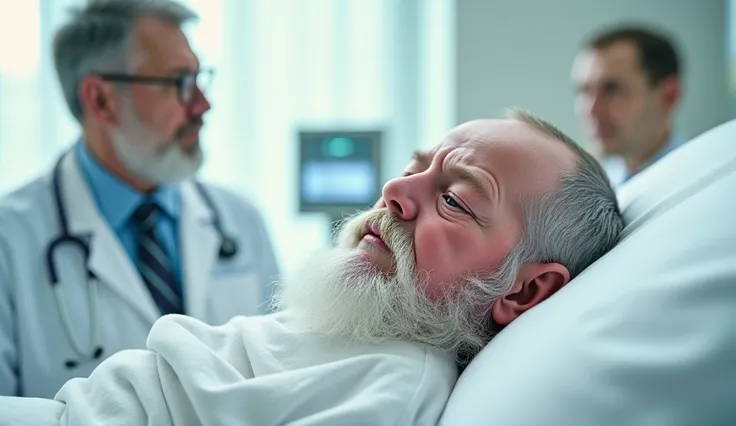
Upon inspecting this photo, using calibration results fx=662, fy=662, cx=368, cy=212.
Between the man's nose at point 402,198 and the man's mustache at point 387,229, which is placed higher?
the man's nose at point 402,198

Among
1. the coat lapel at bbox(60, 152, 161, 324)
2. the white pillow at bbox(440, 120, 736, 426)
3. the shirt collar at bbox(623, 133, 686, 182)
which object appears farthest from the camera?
the shirt collar at bbox(623, 133, 686, 182)

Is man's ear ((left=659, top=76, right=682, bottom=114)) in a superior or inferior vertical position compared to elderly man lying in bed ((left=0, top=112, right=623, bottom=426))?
superior

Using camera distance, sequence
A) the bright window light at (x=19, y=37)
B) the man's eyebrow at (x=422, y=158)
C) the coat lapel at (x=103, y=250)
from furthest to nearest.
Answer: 1. the bright window light at (x=19, y=37)
2. the coat lapel at (x=103, y=250)
3. the man's eyebrow at (x=422, y=158)

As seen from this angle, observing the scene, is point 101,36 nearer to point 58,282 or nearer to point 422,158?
point 58,282

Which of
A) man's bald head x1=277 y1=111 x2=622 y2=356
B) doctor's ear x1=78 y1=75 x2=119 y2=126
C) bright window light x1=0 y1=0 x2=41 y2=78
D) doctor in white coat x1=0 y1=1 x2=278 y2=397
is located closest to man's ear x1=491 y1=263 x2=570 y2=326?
man's bald head x1=277 y1=111 x2=622 y2=356

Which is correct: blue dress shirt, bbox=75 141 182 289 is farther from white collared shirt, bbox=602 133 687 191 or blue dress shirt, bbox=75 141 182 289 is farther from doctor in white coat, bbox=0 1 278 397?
white collared shirt, bbox=602 133 687 191

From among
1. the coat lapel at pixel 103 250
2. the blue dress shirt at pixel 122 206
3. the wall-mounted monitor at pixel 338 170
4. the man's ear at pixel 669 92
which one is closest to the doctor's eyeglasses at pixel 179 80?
the blue dress shirt at pixel 122 206

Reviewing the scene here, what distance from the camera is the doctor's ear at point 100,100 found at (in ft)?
5.66

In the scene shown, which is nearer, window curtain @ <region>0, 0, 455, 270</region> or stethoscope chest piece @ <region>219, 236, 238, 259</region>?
stethoscope chest piece @ <region>219, 236, 238, 259</region>

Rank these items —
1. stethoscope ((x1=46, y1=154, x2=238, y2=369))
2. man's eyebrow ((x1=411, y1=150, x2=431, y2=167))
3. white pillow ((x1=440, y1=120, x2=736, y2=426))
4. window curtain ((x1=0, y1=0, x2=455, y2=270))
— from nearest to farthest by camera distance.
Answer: white pillow ((x1=440, y1=120, x2=736, y2=426)) < man's eyebrow ((x1=411, y1=150, x2=431, y2=167)) < stethoscope ((x1=46, y1=154, x2=238, y2=369)) < window curtain ((x1=0, y1=0, x2=455, y2=270))

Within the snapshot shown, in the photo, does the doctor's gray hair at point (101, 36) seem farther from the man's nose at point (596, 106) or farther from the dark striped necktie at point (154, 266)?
the man's nose at point (596, 106)

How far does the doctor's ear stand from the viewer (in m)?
1.72

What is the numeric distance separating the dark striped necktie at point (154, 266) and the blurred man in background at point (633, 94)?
1590mm

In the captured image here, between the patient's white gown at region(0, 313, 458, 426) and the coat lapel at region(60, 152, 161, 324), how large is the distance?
0.66 metres
